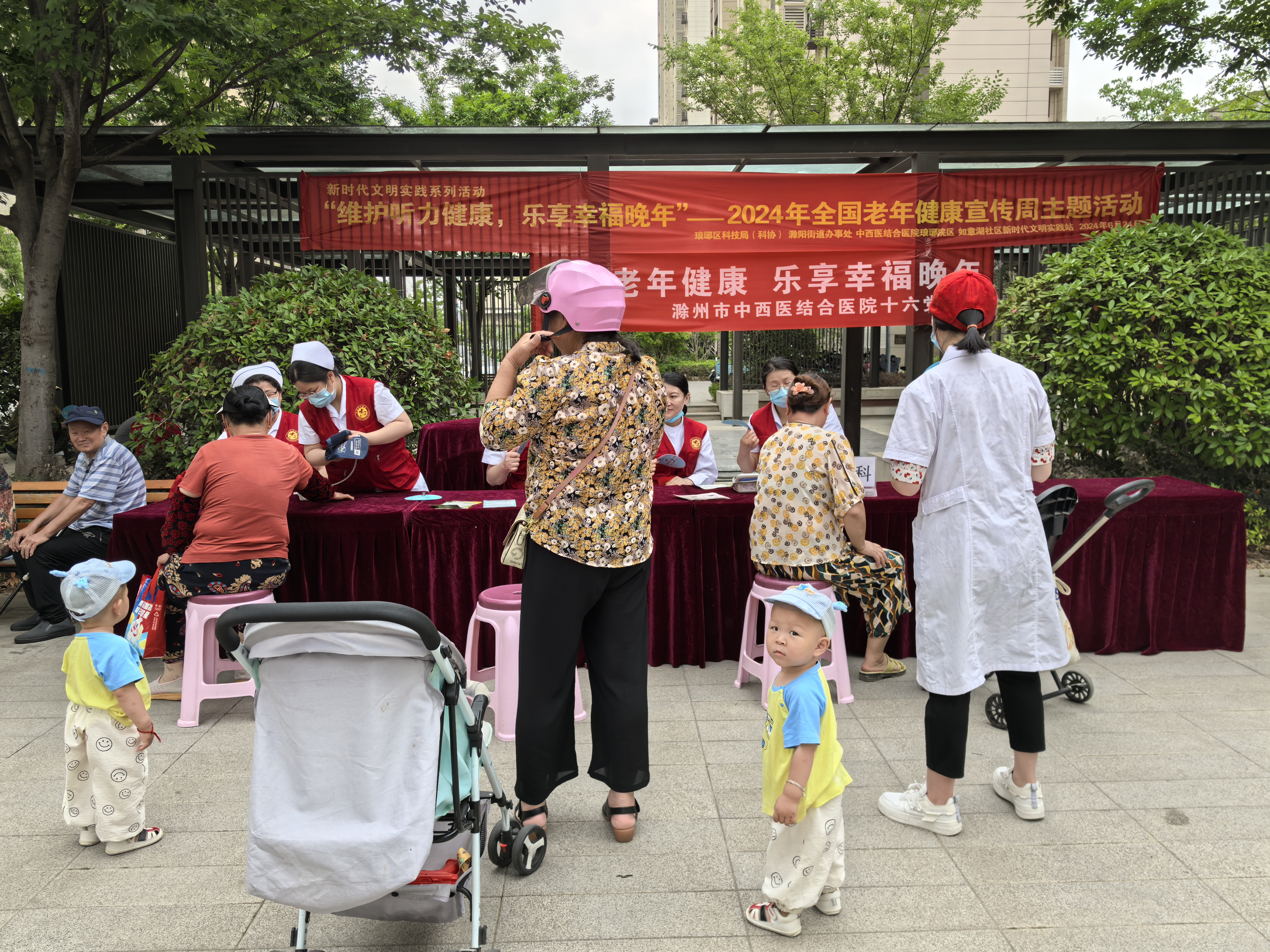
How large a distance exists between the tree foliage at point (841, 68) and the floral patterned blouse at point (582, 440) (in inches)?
691

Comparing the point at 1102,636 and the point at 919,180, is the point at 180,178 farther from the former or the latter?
the point at 1102,636

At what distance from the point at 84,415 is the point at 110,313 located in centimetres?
591

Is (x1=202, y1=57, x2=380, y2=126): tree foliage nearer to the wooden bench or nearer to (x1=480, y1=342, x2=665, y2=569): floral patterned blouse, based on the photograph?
the wooden bench

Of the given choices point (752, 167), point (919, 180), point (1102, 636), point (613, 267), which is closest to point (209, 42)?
point (613, 267)

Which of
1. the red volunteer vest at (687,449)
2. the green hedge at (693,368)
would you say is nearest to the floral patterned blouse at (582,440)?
the red volunteer vest at (687,449)

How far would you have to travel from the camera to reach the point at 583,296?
2668mm

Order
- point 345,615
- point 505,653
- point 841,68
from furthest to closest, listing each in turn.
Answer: point 841,68 → point 505,653 → point 345,615

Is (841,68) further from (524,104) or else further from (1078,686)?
(1078,686)

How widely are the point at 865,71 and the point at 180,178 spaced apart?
1548cm

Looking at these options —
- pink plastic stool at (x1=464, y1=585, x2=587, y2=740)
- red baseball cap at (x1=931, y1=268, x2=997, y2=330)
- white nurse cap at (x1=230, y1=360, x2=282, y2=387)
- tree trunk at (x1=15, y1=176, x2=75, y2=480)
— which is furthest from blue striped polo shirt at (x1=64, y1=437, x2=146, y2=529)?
red baseball cap at (x1=931, y1=268, x2=997, y2=330)

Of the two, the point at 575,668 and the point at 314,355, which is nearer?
the point at 575,668

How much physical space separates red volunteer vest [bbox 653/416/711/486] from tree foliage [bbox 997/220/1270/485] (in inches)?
84.1

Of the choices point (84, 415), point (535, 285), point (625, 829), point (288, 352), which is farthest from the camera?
point (288, 352)

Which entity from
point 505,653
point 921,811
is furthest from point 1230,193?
point 505,653
